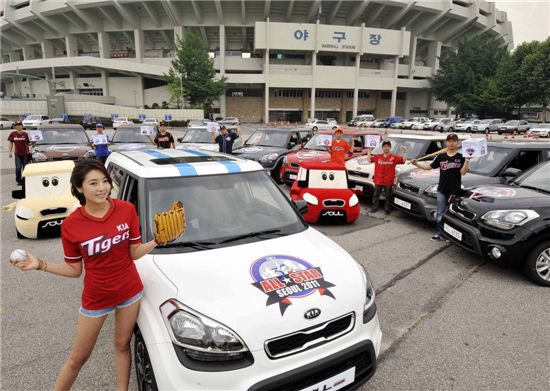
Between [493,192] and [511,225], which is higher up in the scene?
[493,192]

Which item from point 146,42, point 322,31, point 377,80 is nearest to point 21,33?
point 146,42

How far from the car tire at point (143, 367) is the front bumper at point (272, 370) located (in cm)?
13

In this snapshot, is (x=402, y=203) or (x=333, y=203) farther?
(x=402, y=203)

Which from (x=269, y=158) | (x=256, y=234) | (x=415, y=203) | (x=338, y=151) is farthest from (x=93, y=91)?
(x=256, y=234)

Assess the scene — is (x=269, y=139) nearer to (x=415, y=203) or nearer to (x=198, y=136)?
(x=198, y=136)

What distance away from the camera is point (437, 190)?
597 cm

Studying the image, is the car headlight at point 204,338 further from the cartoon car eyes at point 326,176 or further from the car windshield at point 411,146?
the car windshield at point 411,146

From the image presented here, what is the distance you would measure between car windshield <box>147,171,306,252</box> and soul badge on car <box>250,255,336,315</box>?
39 cm

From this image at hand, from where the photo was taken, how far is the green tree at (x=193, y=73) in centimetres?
4066

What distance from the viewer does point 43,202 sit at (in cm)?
571

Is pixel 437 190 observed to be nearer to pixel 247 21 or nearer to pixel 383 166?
pixel 383 166

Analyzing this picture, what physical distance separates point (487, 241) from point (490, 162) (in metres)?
2.99

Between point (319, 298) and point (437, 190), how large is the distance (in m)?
4.73

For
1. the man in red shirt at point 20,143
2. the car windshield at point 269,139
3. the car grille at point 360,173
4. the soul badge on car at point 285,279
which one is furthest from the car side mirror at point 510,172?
the man in red shirt at point 20,143
